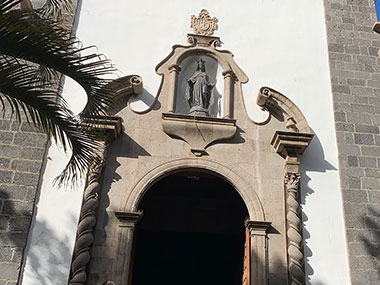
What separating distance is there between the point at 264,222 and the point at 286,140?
1.39 meters

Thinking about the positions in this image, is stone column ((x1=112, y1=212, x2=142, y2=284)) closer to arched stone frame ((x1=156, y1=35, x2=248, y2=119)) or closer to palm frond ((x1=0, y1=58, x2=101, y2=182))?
palm frond ((x1=0, y1=58, x2=101, y2=182))

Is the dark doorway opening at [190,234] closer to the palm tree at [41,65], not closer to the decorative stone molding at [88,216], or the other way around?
the decorative stone molding at [88,216]

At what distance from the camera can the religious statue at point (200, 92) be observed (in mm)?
8453

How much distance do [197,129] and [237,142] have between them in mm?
A: 699

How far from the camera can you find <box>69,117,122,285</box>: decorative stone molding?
6.91 meters

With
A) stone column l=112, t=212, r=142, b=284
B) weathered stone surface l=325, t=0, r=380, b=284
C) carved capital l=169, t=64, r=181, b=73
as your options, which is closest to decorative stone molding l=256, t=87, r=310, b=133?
weathered stone surface l=325, t=0, r=380, b=284

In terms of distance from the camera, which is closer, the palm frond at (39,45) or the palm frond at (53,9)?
the palm frond at (39,45)

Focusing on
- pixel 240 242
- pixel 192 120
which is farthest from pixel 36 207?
pixel 240 242

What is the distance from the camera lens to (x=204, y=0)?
968 centimetres

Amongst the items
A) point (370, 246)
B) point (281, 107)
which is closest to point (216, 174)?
point (281, 107)

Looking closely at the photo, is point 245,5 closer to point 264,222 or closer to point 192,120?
point 192,120

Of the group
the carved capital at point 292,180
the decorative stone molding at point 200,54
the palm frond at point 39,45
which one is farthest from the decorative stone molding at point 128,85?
the carved capital at point 292,180

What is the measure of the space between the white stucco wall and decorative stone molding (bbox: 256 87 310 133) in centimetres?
20

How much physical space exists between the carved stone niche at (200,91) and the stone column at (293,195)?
867 mm
